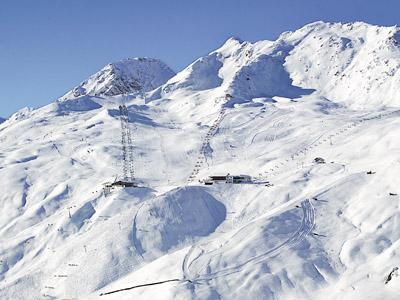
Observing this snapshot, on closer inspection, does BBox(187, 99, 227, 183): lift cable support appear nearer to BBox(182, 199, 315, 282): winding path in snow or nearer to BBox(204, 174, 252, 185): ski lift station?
BBox(204, 174, 252, 185): ski lift station

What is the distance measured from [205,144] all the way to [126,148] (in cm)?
1925

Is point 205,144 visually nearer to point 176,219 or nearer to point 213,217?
point 213,217

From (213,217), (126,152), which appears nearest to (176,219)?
(213,217)

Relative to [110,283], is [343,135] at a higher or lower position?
lower

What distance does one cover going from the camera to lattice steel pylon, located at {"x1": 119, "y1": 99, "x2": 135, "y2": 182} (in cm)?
12620

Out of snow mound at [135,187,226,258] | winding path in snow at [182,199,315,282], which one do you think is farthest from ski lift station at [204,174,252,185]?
winding path in snow at [182,199,315,282]

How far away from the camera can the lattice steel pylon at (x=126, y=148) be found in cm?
12620

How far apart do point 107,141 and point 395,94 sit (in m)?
87.8

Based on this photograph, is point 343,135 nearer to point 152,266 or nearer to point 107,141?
point 107,141

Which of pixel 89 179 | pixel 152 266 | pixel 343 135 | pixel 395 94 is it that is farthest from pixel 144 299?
pixel 395 94

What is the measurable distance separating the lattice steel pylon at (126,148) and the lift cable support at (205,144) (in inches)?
495

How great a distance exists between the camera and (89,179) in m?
124

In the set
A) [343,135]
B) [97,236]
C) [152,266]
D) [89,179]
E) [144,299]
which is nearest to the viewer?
[144,299]

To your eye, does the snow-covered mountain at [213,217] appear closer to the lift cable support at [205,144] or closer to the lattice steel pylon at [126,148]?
the lift cable support at [205,144]
